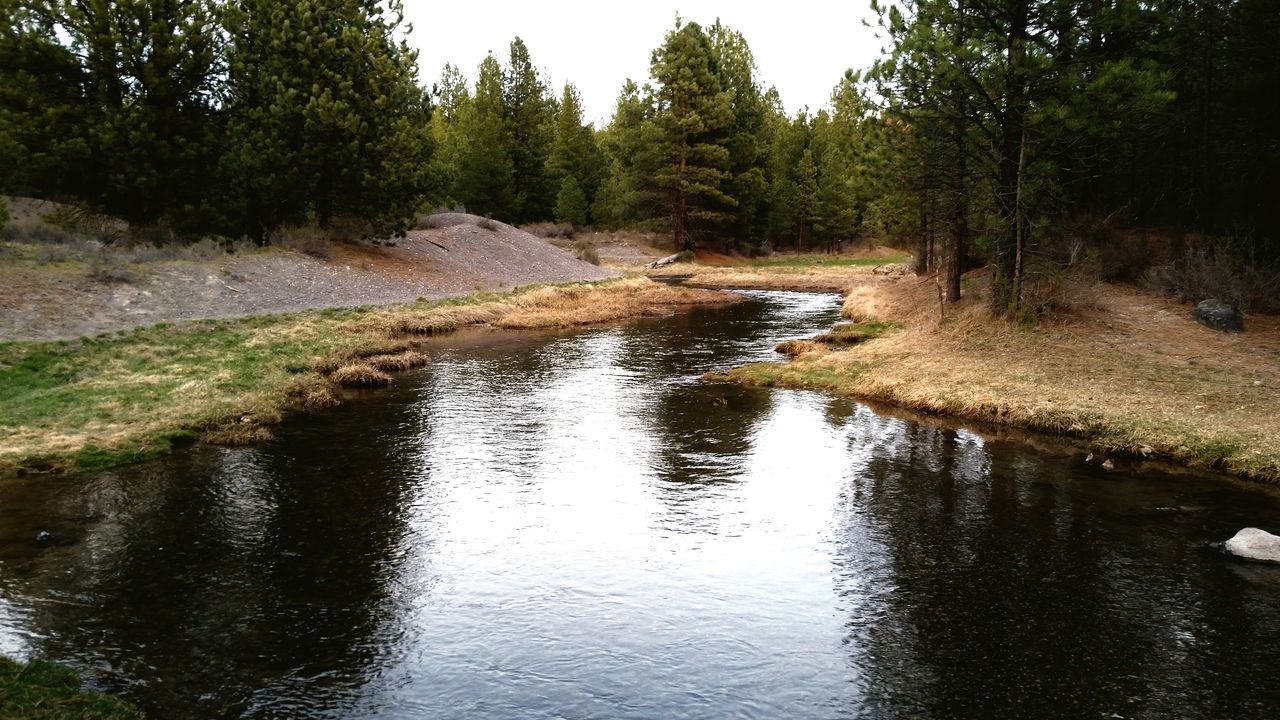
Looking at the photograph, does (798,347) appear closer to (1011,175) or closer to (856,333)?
(856,333)

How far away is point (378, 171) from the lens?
37.1m

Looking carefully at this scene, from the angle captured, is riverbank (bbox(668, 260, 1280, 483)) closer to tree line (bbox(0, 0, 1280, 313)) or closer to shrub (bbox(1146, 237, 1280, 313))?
shrub (bbox(1146, 237, 1280, 313))

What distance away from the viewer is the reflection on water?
7625 mm

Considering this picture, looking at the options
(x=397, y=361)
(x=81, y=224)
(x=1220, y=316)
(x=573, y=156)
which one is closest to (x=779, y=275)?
(x=573, y=156)

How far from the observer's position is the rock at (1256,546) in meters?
10.5

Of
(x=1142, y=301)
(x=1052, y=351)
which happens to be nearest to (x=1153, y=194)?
(x=1142, y=301)

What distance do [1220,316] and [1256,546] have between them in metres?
13.9

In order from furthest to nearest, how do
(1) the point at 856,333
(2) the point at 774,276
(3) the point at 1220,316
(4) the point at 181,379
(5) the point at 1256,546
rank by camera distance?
(2) the point at 774,276
(1) the point at 856,333
(3) the point at 1220,316
(4) the point at 181,379
(5) the point at 1256,546

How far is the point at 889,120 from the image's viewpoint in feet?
85.0

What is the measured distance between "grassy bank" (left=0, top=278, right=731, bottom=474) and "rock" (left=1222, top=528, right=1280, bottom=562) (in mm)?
16023

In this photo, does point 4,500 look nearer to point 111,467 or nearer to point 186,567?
point 111,467

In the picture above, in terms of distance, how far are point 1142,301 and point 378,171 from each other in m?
30.7

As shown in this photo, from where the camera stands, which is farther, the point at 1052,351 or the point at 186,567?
the point at 1052,351

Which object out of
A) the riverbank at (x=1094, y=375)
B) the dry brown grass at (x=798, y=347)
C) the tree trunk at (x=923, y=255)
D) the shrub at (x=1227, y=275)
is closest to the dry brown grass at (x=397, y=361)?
the riverbank at (x=1094, y=375)
